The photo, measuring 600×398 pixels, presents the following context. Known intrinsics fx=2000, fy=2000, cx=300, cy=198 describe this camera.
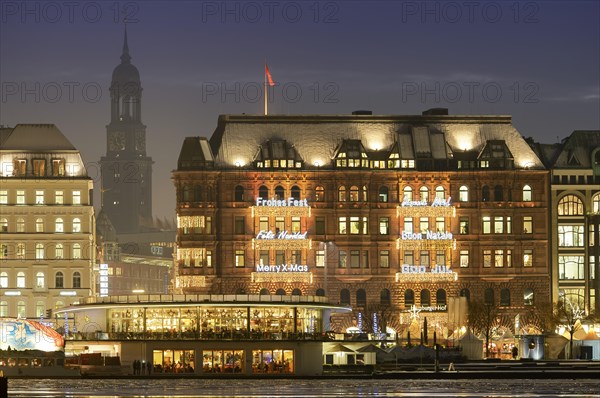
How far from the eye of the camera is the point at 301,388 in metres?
137

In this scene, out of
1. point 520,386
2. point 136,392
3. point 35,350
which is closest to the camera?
point 136,392

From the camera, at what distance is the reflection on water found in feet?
408

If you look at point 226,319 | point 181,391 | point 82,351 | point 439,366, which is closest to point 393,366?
point 439,366

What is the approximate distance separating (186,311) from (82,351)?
30.1ft

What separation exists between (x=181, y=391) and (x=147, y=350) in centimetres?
3271

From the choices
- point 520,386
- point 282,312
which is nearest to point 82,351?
point 282,312

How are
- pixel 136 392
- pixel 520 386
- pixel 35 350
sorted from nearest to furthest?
pixel 136 392 → pixel 520 386 → pixel 35 350

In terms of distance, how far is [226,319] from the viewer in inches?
6526

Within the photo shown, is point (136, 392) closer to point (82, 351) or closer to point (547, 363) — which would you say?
point (82, 351)

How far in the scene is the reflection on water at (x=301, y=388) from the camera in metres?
124

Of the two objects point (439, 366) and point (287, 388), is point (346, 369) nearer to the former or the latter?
point (439, 366)

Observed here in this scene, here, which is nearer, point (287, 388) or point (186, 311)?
point (287, 388)

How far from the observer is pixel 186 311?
544 feet

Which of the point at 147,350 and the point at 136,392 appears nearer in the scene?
the point at 136,392
